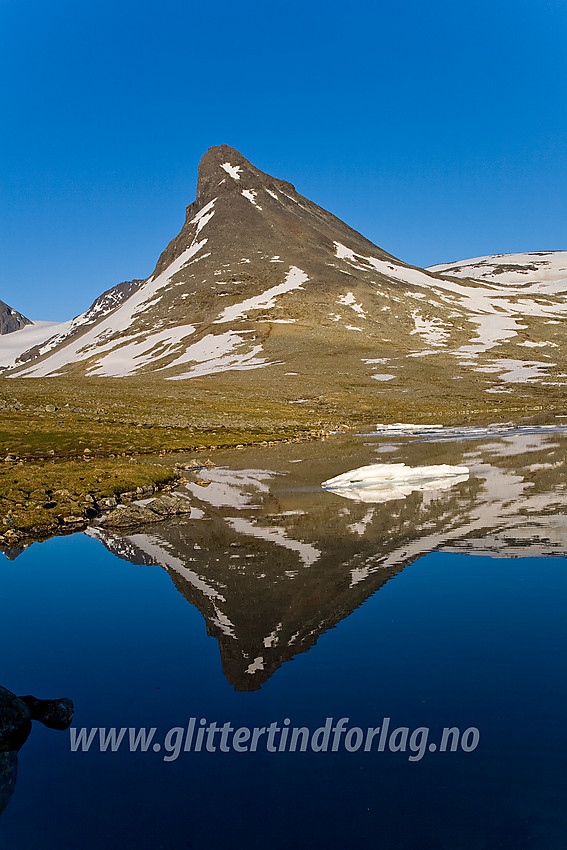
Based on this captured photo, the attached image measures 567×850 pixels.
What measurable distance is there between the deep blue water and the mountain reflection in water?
684 mm

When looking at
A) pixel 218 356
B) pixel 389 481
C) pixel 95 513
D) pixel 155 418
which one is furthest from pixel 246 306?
pixel 95 513

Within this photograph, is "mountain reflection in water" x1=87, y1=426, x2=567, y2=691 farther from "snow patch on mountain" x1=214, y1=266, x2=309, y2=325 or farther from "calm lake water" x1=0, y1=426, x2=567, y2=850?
→ "snow patch on mountain" x1=214, y1=266, x2=309, y2=325

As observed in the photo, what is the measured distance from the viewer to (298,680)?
39.6 feet

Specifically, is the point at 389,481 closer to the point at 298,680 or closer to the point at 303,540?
the point at 303,540

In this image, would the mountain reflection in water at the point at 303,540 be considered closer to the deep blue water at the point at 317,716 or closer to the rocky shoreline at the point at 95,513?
the deep blue water at the point at 317,716

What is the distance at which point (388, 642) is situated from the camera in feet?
44.9

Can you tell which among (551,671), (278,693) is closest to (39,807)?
(278,693)

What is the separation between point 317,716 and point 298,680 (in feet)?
4.44

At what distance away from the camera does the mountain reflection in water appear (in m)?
15.1

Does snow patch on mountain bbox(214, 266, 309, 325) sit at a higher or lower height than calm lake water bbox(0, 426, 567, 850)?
higher

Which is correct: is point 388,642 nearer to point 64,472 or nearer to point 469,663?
point 469,663

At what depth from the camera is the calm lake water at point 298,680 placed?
8.48 m

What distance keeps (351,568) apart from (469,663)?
689 centimetres

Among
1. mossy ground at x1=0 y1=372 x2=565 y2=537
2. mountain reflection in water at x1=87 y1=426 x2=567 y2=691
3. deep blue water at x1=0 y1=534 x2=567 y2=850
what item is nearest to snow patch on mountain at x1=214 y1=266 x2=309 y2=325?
mossy ground at x1=0 y1=372 x2=565 y2=537
